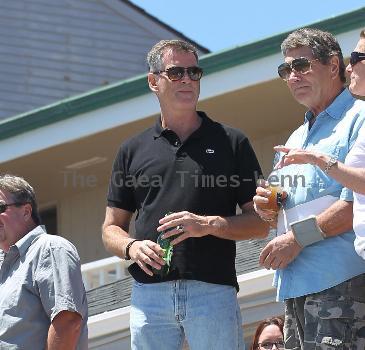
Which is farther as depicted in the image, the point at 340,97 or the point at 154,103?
the point at 154,103

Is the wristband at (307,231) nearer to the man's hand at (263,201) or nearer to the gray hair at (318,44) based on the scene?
the man's hand at (263,201)

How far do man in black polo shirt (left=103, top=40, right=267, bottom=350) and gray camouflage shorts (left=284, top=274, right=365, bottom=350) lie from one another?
2.17 ft

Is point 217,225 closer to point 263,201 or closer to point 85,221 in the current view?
point 263,201

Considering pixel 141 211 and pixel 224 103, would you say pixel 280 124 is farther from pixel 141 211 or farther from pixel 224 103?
pixel 141 211

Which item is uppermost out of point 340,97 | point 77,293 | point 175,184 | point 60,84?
point 340,97

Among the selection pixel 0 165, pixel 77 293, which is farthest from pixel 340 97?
pixel 0 165

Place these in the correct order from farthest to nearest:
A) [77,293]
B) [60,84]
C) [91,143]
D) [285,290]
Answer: [60,84] → [91,143] → [77,293] → [285,290]

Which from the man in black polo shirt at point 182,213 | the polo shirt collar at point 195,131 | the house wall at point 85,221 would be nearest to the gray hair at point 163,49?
the man in black polo shirt at point 182,213

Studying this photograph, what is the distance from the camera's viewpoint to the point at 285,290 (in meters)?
6.29

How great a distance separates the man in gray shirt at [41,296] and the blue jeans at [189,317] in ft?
1.23

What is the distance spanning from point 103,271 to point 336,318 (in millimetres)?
6533

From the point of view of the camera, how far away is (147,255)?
6.60 m

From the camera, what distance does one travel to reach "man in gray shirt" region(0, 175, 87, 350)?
21.9 feet

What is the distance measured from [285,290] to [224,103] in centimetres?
713
